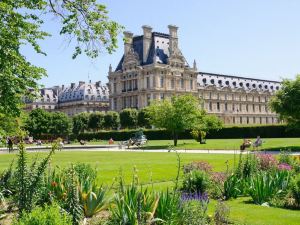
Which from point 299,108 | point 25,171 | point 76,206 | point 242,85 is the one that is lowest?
point 76,206

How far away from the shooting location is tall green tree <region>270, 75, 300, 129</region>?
38031 mm

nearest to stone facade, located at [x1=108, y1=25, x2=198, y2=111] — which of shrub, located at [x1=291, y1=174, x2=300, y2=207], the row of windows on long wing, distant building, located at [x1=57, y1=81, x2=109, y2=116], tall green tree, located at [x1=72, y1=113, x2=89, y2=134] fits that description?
the row of windows on long wing

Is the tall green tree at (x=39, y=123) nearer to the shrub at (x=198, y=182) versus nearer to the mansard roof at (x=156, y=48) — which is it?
the mansard roof at (x=156, y=48)

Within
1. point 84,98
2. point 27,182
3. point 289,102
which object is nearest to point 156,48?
point 84,98

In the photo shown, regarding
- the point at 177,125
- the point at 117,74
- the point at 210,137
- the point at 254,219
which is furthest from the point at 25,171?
the point at 117,74

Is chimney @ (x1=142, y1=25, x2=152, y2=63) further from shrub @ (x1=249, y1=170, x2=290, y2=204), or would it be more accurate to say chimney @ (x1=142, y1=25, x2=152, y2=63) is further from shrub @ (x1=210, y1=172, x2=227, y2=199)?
shrub @ (x1=249, y1=170, x2=290, y2=204)

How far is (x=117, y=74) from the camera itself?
123 meters

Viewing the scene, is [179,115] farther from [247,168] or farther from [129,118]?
[129,118]

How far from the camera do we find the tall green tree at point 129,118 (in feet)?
333

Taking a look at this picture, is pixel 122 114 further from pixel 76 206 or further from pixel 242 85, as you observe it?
pixel 76 206

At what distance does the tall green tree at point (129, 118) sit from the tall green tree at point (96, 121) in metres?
4.88

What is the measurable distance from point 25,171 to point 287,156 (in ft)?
37.3

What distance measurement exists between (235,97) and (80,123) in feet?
172

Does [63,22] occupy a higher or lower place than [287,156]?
higher
